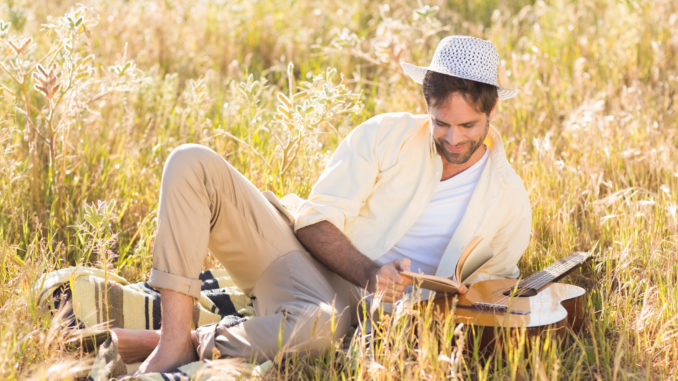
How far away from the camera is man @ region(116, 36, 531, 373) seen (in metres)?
2.94

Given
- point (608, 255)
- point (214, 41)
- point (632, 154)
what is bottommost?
point (608, 255)

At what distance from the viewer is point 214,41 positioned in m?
6.57

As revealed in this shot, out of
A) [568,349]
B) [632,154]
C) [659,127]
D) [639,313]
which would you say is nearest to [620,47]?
[659,127]

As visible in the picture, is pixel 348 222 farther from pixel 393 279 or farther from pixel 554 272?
pixel 554 272

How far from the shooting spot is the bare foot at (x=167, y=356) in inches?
112

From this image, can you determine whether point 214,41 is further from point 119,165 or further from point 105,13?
point 119,165

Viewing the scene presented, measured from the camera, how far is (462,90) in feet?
10.6

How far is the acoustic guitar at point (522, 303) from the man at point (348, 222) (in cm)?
15

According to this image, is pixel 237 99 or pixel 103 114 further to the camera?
pixel 103 114

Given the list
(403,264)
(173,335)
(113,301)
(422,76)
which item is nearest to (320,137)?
(422,76)

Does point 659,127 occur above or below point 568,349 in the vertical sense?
above

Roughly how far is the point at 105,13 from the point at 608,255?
433 cm

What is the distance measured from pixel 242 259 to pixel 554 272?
125 cm

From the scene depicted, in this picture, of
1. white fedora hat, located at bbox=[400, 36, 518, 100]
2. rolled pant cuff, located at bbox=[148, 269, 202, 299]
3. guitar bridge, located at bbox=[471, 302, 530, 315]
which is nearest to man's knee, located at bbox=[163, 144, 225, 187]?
rolled pant cuff, located at bbox=[148, 269, 202, 299]
